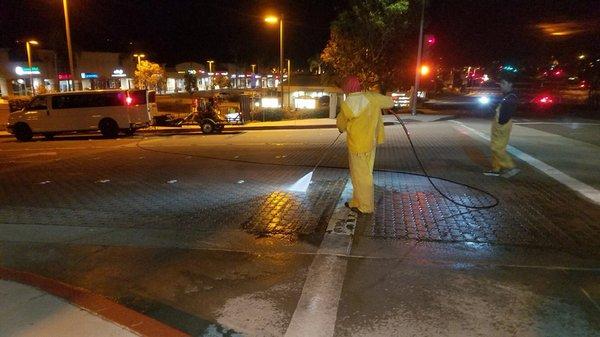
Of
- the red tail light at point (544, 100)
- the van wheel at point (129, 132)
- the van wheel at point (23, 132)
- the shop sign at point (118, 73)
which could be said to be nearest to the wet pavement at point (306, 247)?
the van wheel at point (129, 132)

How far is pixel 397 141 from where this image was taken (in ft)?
50.5

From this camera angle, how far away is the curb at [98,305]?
11.6ft

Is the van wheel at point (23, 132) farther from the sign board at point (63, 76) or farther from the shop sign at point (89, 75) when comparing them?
the shop sign at point (89, 75)

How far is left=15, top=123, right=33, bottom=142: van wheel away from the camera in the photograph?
2103cm

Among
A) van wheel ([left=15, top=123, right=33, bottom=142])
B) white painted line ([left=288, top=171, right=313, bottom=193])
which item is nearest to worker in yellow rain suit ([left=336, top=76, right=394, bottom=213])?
white painted line ([left=288, top=171, right=313, bottom=193])

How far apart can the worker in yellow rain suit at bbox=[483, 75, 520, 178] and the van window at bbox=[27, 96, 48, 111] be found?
1880 cm

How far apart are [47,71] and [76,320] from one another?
53.0 metres

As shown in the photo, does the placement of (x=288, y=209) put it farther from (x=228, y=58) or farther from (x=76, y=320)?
(x=228, y=58)

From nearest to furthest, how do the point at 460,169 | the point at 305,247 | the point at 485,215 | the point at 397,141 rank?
1. the point at 305,247
2. the point at 485,215
3. the point at 460,169
4. the point at 397,141

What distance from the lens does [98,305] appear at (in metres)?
3.93

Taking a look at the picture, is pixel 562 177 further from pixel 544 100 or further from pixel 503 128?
pixel 544 100

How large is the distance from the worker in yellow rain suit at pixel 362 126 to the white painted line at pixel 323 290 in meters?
0.92

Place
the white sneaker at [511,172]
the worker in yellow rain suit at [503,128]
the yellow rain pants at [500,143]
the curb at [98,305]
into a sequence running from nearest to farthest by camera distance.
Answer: the curb at [98,305] < the worker in yellow rain suit at [503,128] < the yellow rain pants at [500,143] < the white sneaker at [511,172]

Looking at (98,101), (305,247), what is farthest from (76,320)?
(98,101)
